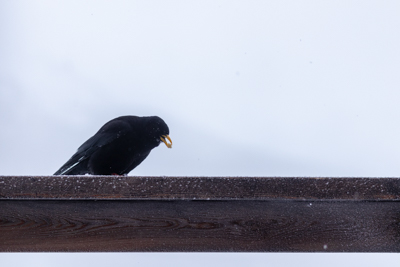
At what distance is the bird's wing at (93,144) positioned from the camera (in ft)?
13.4

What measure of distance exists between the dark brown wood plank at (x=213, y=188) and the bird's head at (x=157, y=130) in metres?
2.78

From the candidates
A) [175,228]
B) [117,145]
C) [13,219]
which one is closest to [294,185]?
[175,228]

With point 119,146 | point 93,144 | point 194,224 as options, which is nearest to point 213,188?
point 194,224

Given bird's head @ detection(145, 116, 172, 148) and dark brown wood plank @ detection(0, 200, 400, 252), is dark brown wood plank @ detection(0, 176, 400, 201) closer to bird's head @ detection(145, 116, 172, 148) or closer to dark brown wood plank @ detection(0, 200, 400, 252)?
dark brown wood plank @ detection(0, 200, 400, 252)

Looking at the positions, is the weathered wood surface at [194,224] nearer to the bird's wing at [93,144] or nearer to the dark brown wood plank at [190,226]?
the dark brown wood plank at [190,226]

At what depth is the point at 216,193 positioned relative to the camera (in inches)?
58.6

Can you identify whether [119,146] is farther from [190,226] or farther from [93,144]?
[190,226]

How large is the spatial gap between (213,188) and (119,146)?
2749 mm

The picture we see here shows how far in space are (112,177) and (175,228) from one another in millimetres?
305

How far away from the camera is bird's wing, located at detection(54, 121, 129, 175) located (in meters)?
4.09

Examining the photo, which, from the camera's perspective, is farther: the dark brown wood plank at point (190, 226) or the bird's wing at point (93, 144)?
the bird's wing at point (93, 144)

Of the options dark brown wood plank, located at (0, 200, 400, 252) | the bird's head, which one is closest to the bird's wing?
the bird's head

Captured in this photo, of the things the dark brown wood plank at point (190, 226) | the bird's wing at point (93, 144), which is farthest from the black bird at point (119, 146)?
the dark brown wood plank at point (190, 226)

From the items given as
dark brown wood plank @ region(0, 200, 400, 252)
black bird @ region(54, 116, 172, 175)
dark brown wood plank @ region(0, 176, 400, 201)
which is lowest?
black bird @ region(54, 116, 172, 175)
